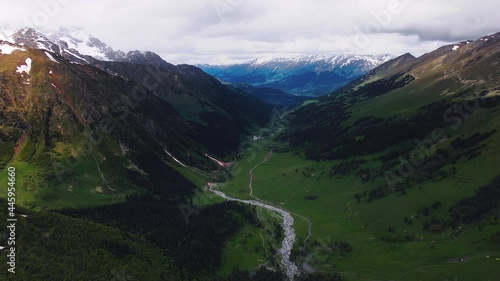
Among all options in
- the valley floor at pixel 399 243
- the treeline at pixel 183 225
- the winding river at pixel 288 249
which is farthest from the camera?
the treeline at pixel 183 225

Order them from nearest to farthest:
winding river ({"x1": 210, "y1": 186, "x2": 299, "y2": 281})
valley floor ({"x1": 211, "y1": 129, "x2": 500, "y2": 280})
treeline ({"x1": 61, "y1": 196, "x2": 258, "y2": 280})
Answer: valley floor ({"x1": 211, "y1": 129, "x2": 500, "y2": 280}) → winding river ({"x1": 210, "y1": 186, "x2": 299, "y2": 281}) → treeline ({"x1": 61, "y1": 196, "x2": 258, "y2": 280})

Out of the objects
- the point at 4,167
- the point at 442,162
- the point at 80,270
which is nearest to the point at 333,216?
the point at 442,162

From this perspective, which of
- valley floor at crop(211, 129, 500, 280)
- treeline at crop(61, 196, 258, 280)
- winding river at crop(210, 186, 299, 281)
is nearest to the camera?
valley floor at crop(211, 129, 500, 280)

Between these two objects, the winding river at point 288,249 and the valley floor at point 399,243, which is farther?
the winding river at point 288,249

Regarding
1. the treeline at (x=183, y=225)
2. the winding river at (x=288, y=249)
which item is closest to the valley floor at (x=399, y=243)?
the winding river at (x=288, y=249)

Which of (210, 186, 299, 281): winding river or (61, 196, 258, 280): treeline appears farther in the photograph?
(61, 196, 258, 280): treeline

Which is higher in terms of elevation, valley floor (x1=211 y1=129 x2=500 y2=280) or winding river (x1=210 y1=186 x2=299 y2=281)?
valley floor (x1=211 y1=129 x2=500 y2=280)

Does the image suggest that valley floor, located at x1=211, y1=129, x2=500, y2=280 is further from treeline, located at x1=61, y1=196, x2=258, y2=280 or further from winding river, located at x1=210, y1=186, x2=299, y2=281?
treeline, located at x1=61, y1=196, x2=258, y2=280

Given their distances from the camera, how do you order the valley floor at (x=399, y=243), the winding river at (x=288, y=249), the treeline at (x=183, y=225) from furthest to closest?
1. the treeline at (x=183, y=225)
2. the winding river at (x=288, y=249)
3. the valley floor at (x=399, y=243)

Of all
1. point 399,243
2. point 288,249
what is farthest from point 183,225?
point 399,243

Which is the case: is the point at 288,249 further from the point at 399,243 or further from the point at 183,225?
the point at 183,225

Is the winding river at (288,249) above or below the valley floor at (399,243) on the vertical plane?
below

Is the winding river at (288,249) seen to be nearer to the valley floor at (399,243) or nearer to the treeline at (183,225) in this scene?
the valley floor at (399,243)

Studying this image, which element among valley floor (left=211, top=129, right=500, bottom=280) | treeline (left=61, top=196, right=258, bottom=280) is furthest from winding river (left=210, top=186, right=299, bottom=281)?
treeline (left=61, top=196, right=258, bottom=280)
